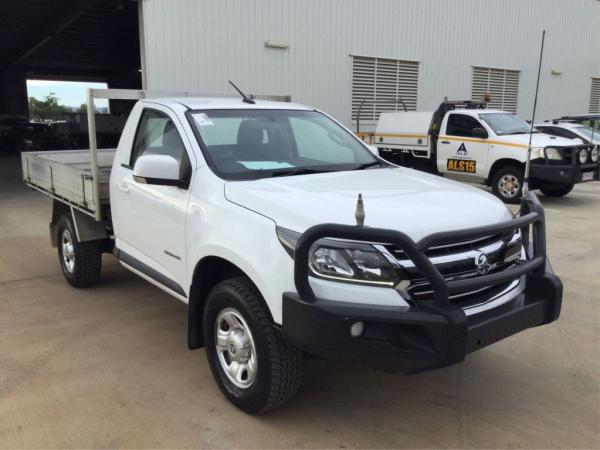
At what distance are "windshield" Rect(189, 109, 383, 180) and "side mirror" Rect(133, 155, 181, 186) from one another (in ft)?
0.80

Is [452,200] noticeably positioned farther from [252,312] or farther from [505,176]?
[505,176]

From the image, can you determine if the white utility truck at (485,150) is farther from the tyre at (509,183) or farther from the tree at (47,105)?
the tree at (47,105)

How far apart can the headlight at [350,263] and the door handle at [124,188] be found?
2079mm

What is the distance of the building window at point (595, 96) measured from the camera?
78.1ft

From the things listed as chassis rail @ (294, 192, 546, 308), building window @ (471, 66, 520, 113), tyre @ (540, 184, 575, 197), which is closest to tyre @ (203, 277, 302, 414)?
chassis rail @ (294, 192, 546, 308)

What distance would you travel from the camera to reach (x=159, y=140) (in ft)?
13.8

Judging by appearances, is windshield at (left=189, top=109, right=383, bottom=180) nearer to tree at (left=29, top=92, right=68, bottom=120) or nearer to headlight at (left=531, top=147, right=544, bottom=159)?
headlight at (left=531, top=147, right=544, bottom=159)

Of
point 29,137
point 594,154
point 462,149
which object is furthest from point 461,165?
point 29,137

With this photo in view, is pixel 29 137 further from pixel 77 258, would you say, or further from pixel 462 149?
pixel 77 258

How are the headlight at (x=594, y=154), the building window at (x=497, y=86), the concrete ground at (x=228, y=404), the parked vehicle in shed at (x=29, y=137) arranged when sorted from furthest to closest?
the parked vehicle in shed at (x=29, y=137) → the building window at (x=497, y=86) → the headlight at (x=594, y=154) → the concrete ground at (x=228, y=404)

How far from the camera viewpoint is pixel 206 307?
334 centimetres

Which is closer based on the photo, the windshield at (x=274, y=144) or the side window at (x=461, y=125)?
the windshield at (x=274, y=144)

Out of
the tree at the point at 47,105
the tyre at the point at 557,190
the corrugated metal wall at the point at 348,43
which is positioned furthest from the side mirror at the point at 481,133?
the tree at the point at 47,105

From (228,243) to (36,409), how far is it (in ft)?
5.13
